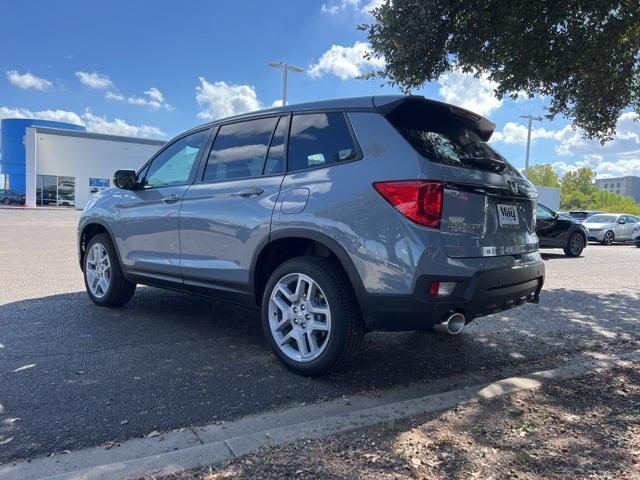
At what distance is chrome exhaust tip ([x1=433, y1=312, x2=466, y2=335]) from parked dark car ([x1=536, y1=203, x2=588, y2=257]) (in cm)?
1107

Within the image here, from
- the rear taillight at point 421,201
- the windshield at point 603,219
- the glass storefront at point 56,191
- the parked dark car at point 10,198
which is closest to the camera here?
the rear taillight at point 421,201

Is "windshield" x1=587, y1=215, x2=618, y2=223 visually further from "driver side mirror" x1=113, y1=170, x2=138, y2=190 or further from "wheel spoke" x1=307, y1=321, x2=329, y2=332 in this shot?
"wheel spoke" x1=307, y1=321, x2=329, y2=332

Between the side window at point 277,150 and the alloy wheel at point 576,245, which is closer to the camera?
the side window at point 277,150

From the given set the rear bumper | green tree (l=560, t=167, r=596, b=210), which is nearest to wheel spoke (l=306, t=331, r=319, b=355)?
the rear bumper

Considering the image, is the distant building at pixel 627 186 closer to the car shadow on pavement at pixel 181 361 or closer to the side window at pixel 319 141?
the car shadow on pavement at pixel 181 361

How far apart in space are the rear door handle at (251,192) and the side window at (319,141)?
29 cm

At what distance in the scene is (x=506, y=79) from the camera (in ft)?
21.4

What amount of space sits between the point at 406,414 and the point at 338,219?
1.27 metres

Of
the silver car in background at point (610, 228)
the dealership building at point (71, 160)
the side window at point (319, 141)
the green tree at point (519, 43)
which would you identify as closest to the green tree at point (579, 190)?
the silver car in background at point (610, 228)

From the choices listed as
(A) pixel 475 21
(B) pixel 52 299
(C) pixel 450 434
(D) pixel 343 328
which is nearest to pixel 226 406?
(D) pixel 343 328

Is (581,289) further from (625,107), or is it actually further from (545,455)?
(545,455)

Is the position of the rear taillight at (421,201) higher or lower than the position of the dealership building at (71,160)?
lower

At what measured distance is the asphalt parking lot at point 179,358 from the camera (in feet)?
9.79

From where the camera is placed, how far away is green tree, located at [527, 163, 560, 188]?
8931 centimetres
